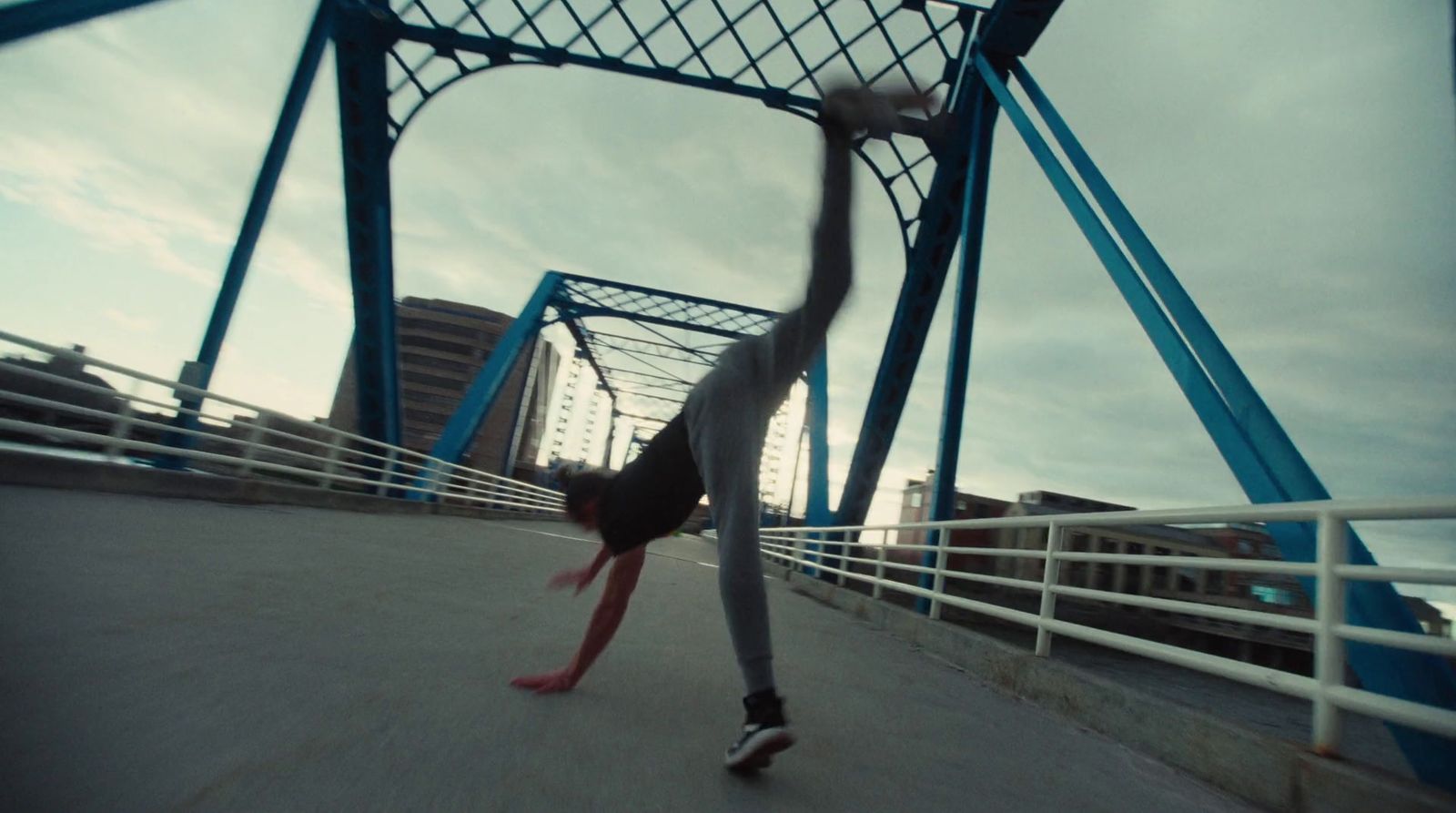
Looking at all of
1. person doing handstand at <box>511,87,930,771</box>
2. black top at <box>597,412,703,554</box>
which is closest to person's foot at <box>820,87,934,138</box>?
person doing handstand at <box>511,87,930,771</box>

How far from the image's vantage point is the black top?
2410 millimetres

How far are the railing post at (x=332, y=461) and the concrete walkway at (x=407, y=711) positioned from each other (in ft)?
19.3

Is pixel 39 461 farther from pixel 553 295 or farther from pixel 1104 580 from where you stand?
pixel 1104 580

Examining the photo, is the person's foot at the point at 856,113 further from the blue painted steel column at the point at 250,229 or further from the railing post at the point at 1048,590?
the blue painted steel column at the point at 250,229

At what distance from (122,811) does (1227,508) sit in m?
3.42

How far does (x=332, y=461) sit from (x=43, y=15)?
5.77m

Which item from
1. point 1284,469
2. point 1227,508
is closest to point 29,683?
point 1227,508

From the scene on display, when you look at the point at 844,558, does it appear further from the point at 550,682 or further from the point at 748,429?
the point at 748,429

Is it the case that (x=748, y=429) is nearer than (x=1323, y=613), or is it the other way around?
(x=748, y=429)

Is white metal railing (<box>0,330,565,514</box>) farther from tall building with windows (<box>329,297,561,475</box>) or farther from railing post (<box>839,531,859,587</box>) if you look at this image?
tall building with windows (<box>329,297,561,475</box>)

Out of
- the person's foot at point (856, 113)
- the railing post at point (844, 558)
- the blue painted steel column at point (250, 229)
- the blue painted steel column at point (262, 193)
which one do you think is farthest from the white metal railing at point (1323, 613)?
the blue painted steel column at point (262, 193)

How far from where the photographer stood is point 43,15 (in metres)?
5.86

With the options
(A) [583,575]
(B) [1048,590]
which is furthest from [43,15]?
(B) [1048,590]

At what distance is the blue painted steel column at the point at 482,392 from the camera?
1633 centimetres
